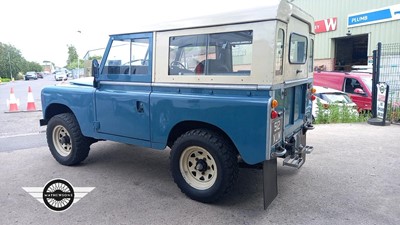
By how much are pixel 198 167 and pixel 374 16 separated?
18086 mm

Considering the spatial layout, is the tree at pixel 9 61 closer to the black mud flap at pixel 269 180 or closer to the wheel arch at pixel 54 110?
the wheel arch at pixel 54 110

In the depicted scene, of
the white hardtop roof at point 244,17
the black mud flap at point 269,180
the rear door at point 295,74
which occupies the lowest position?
the black mud flap at point 269,180

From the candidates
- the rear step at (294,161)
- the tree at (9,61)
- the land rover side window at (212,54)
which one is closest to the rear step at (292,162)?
the rear step at (294,161)

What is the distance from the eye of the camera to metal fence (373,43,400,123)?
895 cm

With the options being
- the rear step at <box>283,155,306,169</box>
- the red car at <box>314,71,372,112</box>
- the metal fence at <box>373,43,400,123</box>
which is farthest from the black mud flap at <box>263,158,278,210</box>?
the red car at <box>314,71,372,112</box>

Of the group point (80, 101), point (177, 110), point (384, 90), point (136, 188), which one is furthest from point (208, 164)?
point (384, 90)

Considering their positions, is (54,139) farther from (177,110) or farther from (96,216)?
(177,110)

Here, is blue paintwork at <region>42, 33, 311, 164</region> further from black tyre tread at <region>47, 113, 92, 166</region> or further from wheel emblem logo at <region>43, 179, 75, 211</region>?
wheel emblem logo at <region>43, 179, 75, 211</region>

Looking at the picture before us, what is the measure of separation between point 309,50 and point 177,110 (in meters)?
2.30

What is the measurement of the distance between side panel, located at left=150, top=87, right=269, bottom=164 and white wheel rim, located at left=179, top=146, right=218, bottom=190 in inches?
14.7

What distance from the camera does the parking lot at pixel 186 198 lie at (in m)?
3.60

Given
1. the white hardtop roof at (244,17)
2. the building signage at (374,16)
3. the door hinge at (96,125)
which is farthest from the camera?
the building signage at (374,16)

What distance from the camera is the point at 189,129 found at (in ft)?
13.3

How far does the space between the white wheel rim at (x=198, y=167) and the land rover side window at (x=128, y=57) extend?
4.07 ft
